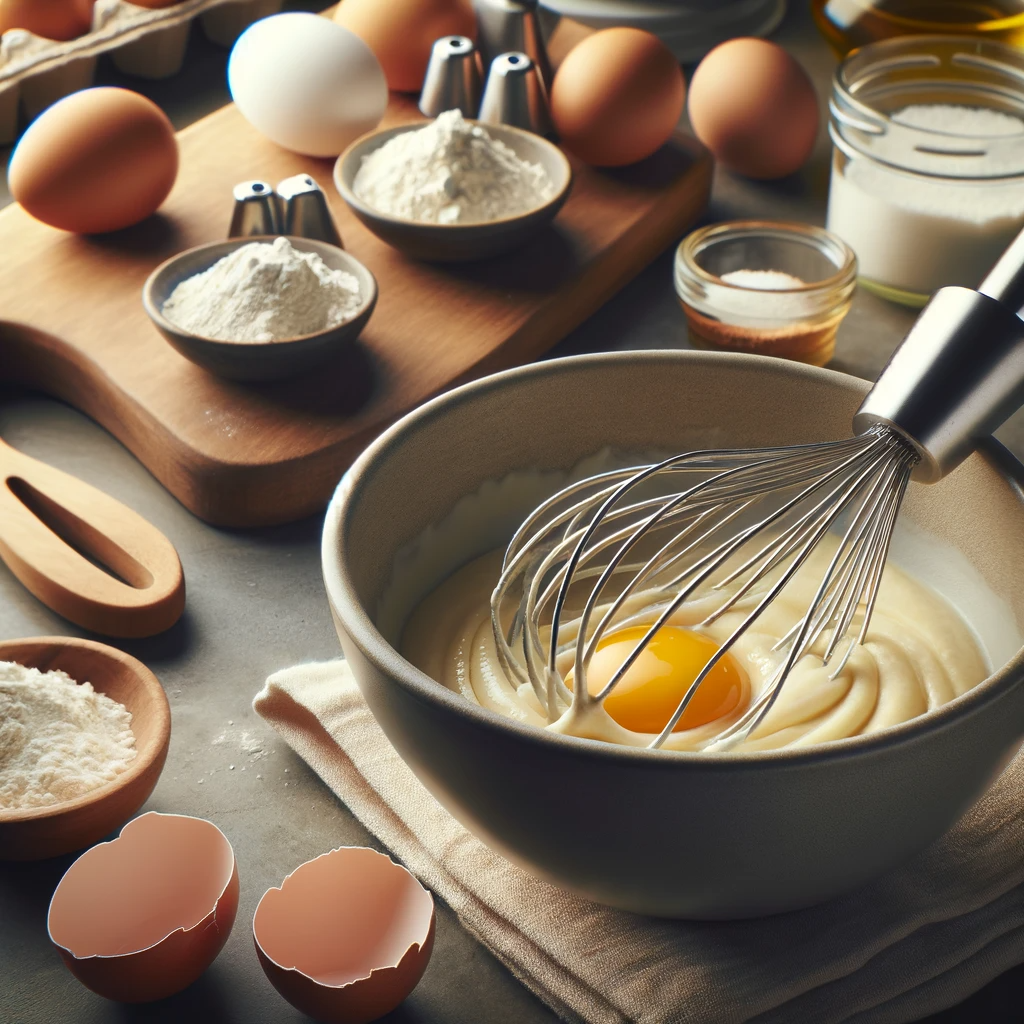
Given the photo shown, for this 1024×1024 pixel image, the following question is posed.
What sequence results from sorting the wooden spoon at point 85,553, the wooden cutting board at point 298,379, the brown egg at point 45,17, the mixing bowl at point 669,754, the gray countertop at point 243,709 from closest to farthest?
the mixing bowl at point 669,754 < the gray countertop at point 243,709 < the wooden spoon at point 85,553 < the wooden cutting board at point 298,379 < the brown egg at point 45,17

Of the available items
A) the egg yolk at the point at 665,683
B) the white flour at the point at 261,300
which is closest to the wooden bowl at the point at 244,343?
the white flour at the point at 261,300

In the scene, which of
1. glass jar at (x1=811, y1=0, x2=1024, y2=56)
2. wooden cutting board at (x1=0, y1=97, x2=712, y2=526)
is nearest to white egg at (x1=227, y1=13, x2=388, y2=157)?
wooden cutting board at (x1=0, y1=97, x2=712, y2=526)

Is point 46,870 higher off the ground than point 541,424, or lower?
lower

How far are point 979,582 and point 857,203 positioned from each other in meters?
0.47

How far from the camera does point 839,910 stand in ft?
1.74

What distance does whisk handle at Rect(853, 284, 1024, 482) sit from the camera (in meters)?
0.51

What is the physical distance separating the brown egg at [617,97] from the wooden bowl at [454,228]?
0.06 m

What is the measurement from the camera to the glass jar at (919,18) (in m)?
1.21

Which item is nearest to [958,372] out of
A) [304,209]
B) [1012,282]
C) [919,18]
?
[1012,282]

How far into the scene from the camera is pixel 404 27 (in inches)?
45.4

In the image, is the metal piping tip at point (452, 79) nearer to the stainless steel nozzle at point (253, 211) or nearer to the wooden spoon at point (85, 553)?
the stainless steel nozzle at point (253, 211)

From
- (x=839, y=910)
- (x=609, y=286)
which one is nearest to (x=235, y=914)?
(x=839, y=910)

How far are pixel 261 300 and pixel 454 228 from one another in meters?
Answer: 0.17

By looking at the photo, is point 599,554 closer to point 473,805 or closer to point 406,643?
point 406,643
